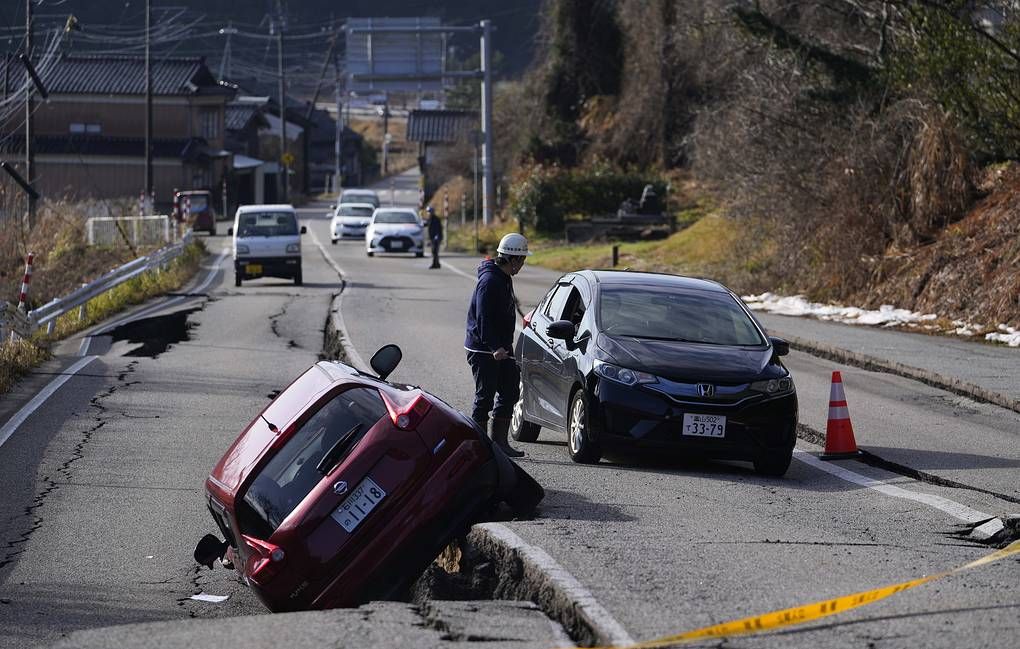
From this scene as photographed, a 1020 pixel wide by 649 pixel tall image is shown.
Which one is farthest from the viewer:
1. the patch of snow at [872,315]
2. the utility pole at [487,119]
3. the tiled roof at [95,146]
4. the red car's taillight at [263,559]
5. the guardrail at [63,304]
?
the tiled roof at [95,146]

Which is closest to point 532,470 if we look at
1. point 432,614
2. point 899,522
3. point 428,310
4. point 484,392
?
point 484,392

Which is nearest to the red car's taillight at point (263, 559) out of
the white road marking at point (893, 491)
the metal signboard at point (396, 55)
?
the white road marking at point (893, 491)

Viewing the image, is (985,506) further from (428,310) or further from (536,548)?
(428,310)

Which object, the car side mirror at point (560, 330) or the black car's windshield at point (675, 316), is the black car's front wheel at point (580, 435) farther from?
the black car's windshield at point (675, 316)

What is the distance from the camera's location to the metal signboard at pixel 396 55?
5609 cm

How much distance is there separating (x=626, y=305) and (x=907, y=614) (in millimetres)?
5321

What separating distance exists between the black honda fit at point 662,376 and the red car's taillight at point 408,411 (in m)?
2.92

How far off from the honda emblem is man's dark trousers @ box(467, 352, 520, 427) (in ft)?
4.75

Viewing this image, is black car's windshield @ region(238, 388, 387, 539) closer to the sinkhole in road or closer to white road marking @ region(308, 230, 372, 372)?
white road marking @ region(308, 230, 372, 372)

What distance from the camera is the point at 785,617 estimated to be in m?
5.78

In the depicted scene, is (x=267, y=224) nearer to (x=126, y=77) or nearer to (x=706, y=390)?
(x=706, y=390)

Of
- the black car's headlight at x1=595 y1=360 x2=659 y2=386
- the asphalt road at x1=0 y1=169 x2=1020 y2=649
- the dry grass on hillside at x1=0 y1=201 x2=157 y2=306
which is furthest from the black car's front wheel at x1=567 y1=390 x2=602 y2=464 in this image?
the dry grass on hillside at x1=0 y1=201 x2=157 y2=306

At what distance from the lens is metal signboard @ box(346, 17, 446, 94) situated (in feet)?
184

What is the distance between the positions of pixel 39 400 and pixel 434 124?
262 feet
